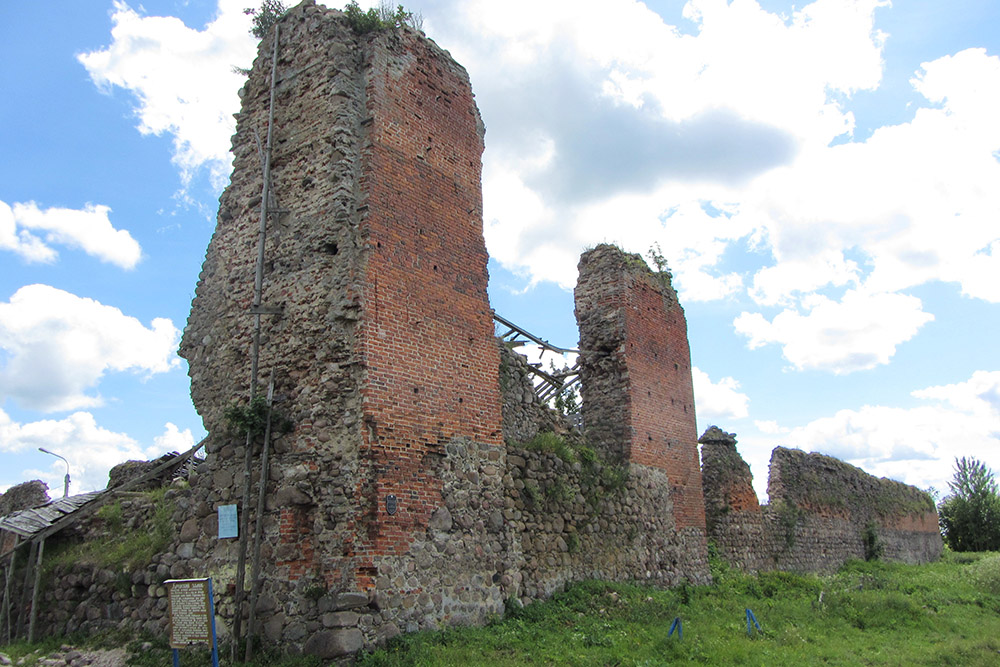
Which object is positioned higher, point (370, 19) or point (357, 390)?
point (370, 19)

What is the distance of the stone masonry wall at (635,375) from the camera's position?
13250mm

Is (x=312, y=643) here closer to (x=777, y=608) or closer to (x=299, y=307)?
(x=299, y=307)

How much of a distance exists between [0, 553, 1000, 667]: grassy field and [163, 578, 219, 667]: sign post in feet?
3.37

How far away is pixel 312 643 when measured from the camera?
22.9 ft

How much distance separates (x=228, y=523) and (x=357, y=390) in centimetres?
211

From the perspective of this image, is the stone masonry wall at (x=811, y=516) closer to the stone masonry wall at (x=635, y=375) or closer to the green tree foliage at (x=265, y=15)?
the stone masonry wall at (x=635, y=375)

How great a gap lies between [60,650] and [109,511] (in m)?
1.99

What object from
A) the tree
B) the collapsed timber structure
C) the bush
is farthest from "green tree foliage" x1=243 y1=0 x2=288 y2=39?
the tree

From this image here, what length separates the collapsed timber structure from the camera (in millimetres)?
7555

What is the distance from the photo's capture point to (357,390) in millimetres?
7836

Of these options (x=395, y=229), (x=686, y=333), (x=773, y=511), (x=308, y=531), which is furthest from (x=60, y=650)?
(x=773, y=511)

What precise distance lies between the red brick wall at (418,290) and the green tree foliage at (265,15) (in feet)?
6.15

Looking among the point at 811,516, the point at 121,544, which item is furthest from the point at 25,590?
the point at 811,516

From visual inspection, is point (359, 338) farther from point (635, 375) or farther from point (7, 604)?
point (635, 375)
